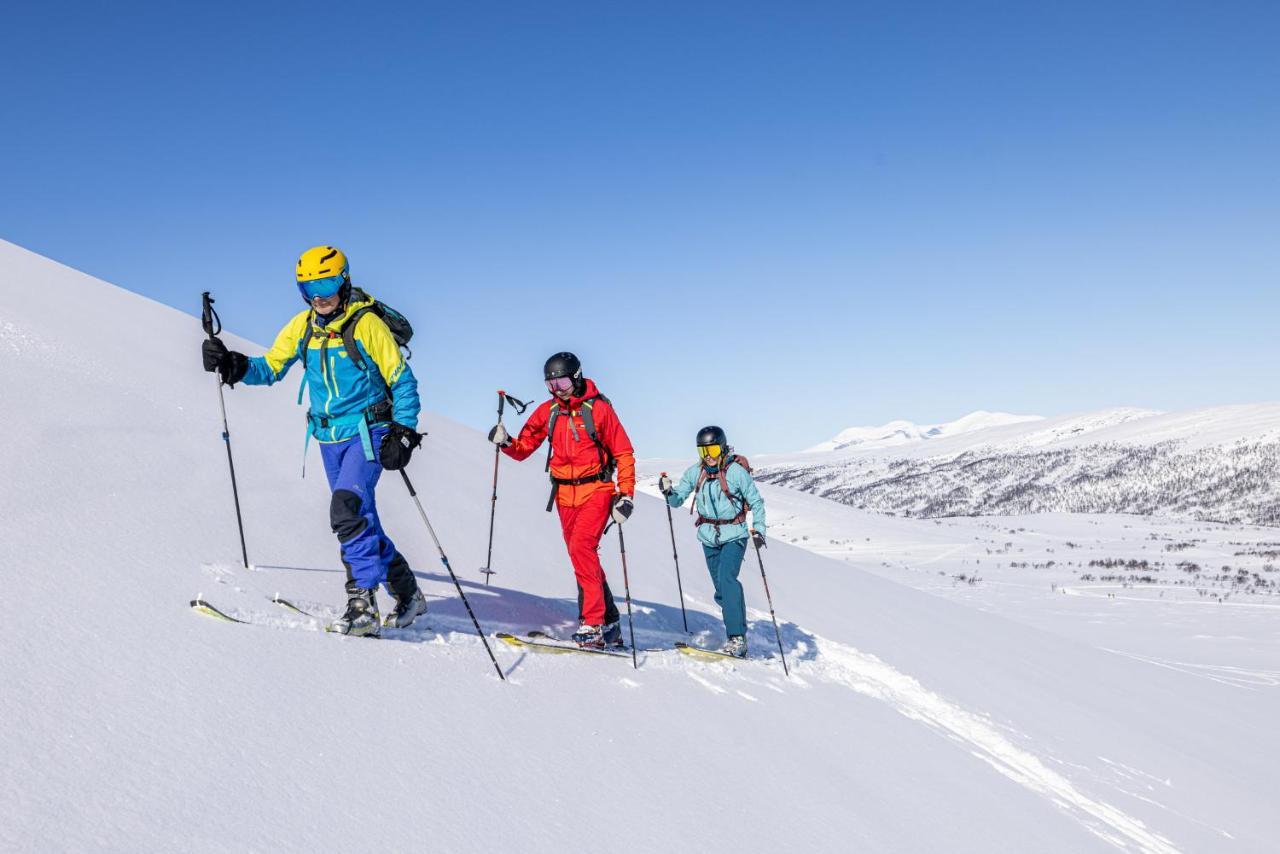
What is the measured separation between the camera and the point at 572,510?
6227 mm

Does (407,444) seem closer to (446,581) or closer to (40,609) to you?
(40,609)

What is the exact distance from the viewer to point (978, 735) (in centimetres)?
756

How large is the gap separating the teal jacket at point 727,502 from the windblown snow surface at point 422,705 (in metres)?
1.10

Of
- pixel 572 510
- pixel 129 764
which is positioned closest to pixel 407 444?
pixel 572 510

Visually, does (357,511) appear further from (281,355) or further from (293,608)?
(281,355)

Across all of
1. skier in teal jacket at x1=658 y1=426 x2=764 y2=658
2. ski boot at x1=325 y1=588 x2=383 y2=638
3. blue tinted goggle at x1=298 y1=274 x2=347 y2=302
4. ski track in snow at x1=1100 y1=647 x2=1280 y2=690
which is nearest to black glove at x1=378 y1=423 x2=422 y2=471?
ski boot at x1=325 y1=588 x2=383 y2=638

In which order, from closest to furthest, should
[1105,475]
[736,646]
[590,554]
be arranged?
[590,554] → [736,646] → [1105,475]

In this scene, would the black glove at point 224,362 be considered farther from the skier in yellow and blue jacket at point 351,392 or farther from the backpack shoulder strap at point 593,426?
the backpack shoulder strap at point 593,426

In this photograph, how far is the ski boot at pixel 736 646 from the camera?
7.33 metres

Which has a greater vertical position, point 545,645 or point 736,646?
point 545,645

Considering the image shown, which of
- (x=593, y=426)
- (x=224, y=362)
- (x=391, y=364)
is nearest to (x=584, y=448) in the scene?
(x=593, y=426)

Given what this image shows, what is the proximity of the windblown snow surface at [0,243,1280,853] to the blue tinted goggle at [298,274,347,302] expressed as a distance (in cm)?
173

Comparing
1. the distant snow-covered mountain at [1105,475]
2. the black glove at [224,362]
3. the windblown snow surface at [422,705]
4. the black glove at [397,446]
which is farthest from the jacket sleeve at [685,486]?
the distant snow-covered mountain at [1105,475]

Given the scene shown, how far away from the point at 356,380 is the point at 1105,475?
92.9 metres
